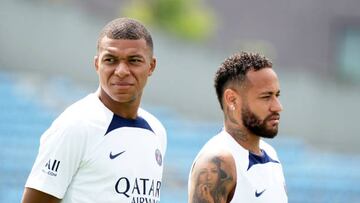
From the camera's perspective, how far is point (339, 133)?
62.7 ft

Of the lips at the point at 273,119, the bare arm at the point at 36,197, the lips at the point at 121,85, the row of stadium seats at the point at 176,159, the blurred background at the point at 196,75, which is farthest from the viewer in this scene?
the blurred background at the point at 196,75

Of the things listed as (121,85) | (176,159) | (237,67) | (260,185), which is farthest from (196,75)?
(121,85)

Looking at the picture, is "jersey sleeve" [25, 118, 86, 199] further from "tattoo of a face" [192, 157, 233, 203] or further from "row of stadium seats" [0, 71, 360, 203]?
"row of stadium seats" [0, 71, 360, 203]

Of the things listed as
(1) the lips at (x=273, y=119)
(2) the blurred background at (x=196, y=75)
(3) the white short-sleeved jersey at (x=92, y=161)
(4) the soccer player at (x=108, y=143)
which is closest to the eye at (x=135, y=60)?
(4) the soccer player at (x=108, y=143)

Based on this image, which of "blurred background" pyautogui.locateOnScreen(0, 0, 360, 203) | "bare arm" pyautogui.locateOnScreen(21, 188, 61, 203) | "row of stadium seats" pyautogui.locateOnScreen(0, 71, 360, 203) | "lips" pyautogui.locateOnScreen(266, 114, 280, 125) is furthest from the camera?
"blurred background" pyautogui.locateOnScreen(0, 0, 360, 203)

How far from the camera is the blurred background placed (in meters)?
12.4

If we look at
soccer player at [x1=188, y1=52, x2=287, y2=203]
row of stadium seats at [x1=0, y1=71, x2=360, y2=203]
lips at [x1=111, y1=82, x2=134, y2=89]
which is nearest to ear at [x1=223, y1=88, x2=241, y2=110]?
soccer player at [x1=188, y1=52, x2=287, y2=203]

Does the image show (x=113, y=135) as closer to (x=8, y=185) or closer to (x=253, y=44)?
(x=8, y=185)

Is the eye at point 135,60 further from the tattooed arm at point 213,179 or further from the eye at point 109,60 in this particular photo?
the tattooed arm at point 213,179

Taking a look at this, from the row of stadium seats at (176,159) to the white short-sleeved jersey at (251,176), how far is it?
17.5 ft

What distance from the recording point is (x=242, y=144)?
4.28m

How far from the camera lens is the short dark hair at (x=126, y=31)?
4.11 metres

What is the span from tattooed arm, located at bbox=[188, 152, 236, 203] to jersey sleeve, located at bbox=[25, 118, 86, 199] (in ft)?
1.84

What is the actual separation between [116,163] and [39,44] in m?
13.9
